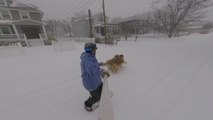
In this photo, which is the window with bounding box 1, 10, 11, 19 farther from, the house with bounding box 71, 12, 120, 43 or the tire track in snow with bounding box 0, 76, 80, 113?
the tire track in snow with bounding box 0, 76, 80, 113

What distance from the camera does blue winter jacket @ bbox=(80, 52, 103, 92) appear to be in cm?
212

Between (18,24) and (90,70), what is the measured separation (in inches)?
846

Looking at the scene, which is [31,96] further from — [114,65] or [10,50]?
[10,50]

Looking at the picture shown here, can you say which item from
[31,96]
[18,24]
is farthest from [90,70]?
[18,24]

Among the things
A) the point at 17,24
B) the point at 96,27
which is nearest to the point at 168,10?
the point at 96,27

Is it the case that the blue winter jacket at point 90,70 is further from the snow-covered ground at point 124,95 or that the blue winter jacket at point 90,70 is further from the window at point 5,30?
the window at point 5,30

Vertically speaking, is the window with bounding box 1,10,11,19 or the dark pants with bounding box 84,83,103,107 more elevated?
the window with bounding box 1,10,11,19

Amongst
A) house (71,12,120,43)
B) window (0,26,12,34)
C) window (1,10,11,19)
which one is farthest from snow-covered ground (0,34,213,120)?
house (71,12,120,43)

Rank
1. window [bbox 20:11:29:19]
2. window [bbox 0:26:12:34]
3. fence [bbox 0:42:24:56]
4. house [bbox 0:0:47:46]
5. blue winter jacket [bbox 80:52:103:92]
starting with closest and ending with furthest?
blue winter jacket [bbox 80:52:103:92] → fence [bbox 0:42:24:56] → house [bbox 0:0:47:46] → window [bbox 0:26:12:34] → window [bbox 20:11:29:19]

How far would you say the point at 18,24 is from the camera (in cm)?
1830

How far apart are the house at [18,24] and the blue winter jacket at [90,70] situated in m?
18.0

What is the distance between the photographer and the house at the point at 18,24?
17356 millimetres

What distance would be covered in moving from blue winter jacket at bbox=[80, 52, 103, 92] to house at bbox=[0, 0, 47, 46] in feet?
59.0

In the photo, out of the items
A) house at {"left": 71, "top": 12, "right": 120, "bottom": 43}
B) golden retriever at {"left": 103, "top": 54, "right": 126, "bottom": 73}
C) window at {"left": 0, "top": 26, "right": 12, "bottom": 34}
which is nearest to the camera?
golden retriever at {"left": 103, "top": 54, "right": 126, "bottom": 73}
